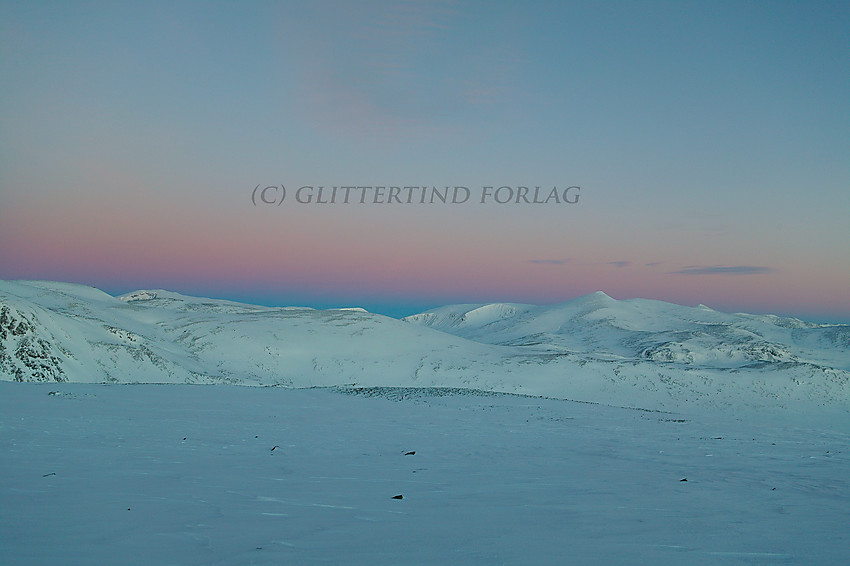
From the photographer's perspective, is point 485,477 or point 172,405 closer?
point 485,477

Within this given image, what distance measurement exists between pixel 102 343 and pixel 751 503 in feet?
134

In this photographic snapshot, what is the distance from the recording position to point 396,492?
317 inches

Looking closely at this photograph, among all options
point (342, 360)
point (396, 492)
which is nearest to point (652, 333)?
point (342, 360)

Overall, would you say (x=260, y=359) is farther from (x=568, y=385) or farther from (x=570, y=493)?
(x=570, y=493)

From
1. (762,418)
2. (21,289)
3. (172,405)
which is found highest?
(21,289)

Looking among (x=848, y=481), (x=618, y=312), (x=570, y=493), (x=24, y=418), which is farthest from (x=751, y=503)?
(x=618, y=312)

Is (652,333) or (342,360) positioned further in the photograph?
(652,333)

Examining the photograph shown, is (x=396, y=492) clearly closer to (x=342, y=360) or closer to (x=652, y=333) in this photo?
(x=342, y=360)

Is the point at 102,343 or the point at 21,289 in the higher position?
the point at 21,289

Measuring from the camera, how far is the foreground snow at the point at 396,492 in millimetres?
5266

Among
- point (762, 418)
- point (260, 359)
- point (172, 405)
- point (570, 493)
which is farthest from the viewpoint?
point (260, 359)

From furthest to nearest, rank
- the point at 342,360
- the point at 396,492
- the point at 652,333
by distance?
1. the point at 652,333
2. the point at 342,360
3. the point at 396,492

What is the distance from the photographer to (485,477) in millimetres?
9508

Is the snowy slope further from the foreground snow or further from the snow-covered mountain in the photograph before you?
the foreground snow
